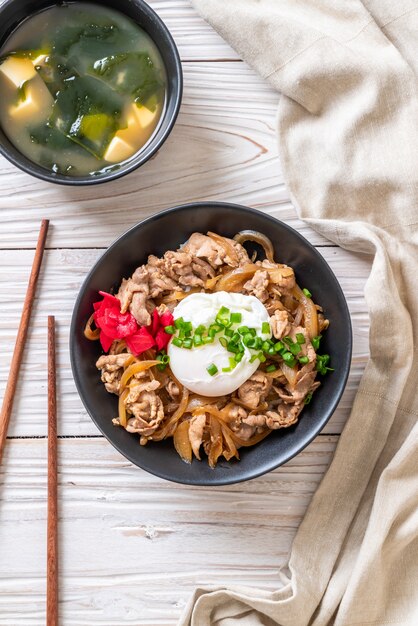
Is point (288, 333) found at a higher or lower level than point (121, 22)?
lower

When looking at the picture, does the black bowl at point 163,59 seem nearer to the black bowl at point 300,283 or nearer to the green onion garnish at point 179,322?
the black bowl at point 300,283

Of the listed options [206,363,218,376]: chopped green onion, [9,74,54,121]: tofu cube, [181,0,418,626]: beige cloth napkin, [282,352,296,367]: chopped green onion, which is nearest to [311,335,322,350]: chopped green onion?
[282,352,296,367]: chopped green onion

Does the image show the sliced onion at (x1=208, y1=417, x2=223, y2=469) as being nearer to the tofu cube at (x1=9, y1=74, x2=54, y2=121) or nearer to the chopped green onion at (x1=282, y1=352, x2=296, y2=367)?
the chopped green onion at (x1=282, y1=352, x2=296, y2=367)

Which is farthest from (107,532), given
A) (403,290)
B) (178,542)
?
(403,290)

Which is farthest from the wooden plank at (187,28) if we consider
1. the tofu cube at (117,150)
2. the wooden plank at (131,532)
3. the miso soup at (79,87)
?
the wooden plank at (131,532)

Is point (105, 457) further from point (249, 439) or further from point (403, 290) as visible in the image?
point (403, 290)

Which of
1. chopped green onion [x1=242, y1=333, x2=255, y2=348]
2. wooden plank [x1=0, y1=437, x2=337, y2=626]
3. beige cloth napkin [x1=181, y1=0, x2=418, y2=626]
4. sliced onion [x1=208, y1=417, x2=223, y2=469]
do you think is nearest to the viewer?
chopped green onion [x1=242, y1=333, x2=255, y2=348]
